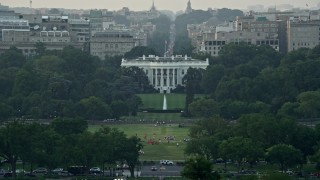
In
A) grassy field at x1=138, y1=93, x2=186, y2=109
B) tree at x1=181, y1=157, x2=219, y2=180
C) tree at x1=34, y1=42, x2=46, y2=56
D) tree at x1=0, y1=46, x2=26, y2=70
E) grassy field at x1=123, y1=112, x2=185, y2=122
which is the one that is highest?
tree at x1=34, y1=42, x2=46, y2=56

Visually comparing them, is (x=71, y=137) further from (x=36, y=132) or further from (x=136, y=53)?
(x=136, y=53)

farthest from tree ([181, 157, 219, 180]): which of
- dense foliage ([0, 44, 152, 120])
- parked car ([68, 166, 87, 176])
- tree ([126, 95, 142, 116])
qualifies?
tree ([126, 95, 142, 116])

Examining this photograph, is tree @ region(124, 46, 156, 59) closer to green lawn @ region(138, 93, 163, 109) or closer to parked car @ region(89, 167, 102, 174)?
green lawn @ region(138, 93, 163, 109)

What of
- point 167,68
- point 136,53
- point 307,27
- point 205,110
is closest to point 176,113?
point 205,110

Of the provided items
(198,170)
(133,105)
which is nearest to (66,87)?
(133,105)

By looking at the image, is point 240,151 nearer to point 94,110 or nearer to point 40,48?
point 94,110

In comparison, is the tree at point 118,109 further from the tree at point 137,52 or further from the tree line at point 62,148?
the tree at point 137,52
